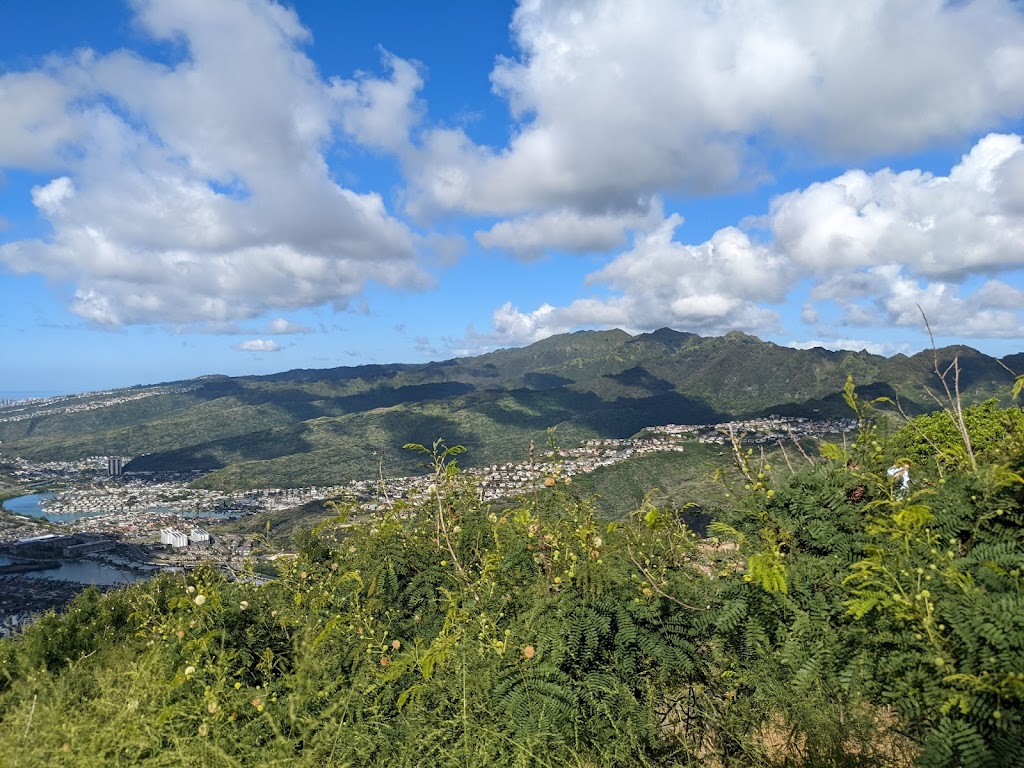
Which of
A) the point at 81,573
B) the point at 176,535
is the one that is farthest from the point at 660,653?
the point at 81,573

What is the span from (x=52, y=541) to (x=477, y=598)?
113120 mm

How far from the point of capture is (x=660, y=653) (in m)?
3.87

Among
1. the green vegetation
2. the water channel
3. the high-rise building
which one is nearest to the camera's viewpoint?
the green vegetation

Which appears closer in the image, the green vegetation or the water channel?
the green vegetation

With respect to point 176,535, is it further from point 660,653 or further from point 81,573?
point 81,573

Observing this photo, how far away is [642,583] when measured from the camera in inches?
162

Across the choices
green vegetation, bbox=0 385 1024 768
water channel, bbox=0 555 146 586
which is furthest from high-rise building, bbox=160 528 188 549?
water channel, bbox=0 555 146 586

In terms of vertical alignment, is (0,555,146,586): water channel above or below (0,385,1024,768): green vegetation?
below

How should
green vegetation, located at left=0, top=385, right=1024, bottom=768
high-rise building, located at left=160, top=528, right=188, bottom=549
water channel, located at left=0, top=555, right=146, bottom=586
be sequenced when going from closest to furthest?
green vegetation, located at left=0, top=385, right=1024, bottom=768 → high-rise building, located at left=160, top=528, right=188, bottom=549 → water channel, located at left=0, top=555, right=146, bottom=586

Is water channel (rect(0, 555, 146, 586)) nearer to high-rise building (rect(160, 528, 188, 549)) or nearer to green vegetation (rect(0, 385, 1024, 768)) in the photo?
high-rise building (rect(160, 528, 188, 549))

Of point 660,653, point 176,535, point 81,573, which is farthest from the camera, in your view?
point 81,573

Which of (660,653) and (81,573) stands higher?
(660,653)

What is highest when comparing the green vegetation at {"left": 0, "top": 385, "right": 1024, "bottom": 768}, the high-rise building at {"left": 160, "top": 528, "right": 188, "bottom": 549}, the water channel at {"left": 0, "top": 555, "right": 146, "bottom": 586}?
the green vegetation at {"left": 0, "top": 385, "right": 1024, "bottom": 768}

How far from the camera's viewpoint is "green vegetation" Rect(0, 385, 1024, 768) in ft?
9.93
